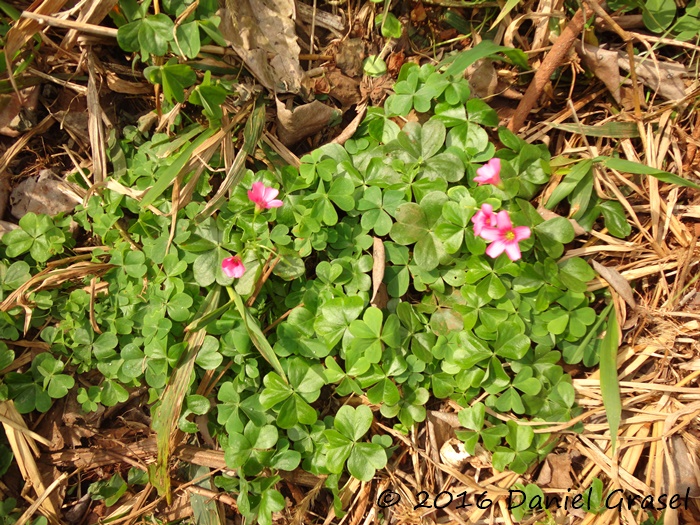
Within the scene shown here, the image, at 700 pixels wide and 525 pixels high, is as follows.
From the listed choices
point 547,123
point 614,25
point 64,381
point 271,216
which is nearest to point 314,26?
point 271,216

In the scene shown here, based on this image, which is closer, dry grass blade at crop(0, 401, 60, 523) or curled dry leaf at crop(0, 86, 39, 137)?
dry grass blade at crop(0, 401, 60, 523)

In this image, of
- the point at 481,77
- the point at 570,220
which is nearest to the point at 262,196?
the point at 481,77

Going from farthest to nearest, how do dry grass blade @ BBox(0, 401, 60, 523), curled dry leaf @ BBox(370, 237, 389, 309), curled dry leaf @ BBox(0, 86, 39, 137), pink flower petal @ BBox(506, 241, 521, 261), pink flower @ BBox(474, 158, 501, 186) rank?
curled dry leaf @ BBox(0, 86, 39, 137), dry grass blade @ BBox(0, 401, 60, 523), curled dry leaf @ BBox(370, 237, 389, 309), pink flower @ BBox(474, 158, 501, 186), pink flower petal @ BBox(506, 241, 521, 261)

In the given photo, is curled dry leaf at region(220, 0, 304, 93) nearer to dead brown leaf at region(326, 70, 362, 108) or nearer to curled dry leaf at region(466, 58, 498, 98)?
dead brown leaf at region(326, 70, 362, 108)

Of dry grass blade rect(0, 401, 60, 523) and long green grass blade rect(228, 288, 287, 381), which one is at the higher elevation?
long green grass blade rect(228, 288, 287, 381)

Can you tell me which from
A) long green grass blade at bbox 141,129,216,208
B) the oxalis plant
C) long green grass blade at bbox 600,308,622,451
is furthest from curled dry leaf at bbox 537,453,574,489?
long green grass blade at bbox 141,129,216,208

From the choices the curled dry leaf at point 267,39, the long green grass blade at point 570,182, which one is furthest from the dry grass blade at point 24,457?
the long green grass blade at point 570,182

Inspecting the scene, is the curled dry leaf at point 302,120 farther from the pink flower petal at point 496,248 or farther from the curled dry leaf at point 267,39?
the pink flower petal at point 496,248

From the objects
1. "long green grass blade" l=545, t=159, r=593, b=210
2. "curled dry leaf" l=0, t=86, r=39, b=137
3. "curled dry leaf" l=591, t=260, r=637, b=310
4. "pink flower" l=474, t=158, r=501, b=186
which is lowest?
"curled dry leaf" l=591, t=260, r=637, b=310
